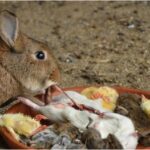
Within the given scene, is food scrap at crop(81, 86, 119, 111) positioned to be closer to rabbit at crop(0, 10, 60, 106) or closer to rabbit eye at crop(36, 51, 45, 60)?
rabbit at crop(0, 10, 60, 106)

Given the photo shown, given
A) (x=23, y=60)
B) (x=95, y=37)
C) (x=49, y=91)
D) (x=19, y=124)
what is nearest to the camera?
(x=19, y=124)

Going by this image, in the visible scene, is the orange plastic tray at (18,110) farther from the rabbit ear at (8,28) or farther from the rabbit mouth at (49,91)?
the rabbit ear at (8,28)

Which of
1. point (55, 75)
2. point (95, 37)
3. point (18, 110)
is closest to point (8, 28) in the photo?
point (55, 75)

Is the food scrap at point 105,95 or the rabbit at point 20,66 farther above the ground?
the rabbit at point 20,66

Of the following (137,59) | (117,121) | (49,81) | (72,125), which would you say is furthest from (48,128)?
(137,59)

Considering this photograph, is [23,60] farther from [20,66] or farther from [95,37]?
[95,37]

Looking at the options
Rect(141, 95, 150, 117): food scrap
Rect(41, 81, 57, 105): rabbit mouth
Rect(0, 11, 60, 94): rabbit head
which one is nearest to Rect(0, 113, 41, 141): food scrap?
Rect(41, 81, 57, 105): rabbit mouth

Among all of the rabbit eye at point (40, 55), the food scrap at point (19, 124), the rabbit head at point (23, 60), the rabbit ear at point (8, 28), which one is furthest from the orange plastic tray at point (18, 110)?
the rabbit ear at point (8, 28)
